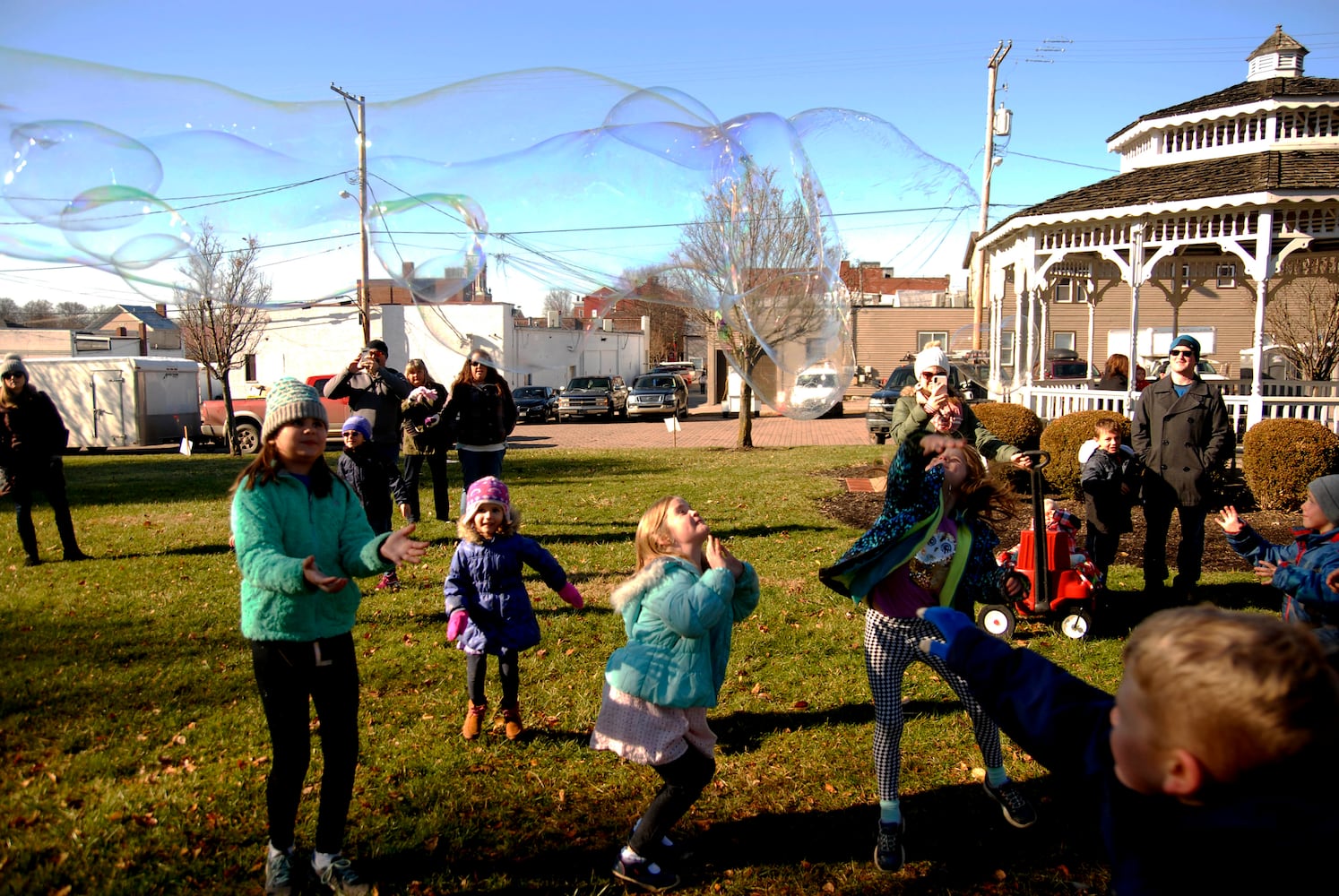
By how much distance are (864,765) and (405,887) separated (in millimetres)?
2194

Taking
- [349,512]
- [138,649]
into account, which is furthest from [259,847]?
[138,649]

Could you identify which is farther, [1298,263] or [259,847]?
[1298,263]

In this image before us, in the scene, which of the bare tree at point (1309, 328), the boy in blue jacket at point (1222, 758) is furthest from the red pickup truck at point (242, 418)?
the bare tree at point (1309, 328)

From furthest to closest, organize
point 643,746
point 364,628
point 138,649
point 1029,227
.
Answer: point 1029,227 < point 364,628 < point 138,649 < point 643,746

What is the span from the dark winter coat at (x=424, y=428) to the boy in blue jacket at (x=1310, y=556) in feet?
20.4

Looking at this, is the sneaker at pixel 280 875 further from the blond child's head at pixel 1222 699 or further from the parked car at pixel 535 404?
the parked car at pixel 535 404

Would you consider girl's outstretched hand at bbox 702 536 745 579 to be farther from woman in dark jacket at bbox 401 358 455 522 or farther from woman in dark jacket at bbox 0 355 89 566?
woman in dark jacket at bbox 0 355 89 566

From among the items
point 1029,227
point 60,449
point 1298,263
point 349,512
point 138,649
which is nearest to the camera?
point 349,512

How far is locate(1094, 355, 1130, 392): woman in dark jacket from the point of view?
46.5 feet

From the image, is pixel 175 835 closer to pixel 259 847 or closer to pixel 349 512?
pixel 259 847

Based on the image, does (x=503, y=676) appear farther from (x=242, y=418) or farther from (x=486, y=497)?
(x=242, y=418)

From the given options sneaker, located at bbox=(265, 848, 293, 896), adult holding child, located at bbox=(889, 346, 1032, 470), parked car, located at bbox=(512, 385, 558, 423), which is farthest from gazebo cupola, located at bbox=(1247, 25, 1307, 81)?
parked car, located at bbox=(512, 385, 558, 423)

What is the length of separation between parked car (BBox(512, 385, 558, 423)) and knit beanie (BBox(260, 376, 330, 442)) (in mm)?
29892

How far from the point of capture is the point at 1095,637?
6.27 m
